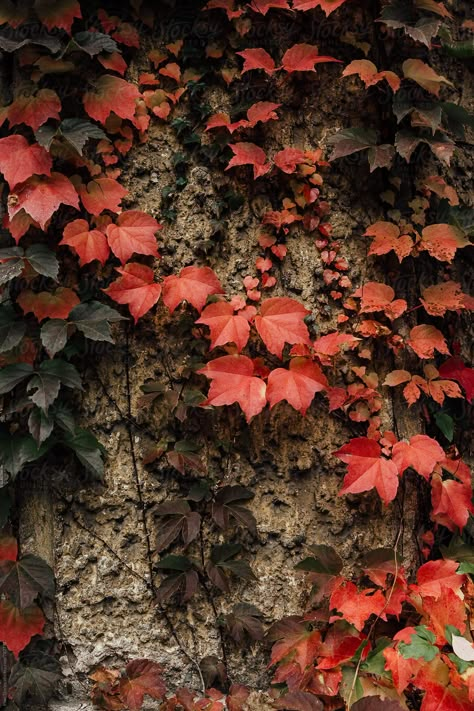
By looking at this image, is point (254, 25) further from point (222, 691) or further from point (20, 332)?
point (222, 691)

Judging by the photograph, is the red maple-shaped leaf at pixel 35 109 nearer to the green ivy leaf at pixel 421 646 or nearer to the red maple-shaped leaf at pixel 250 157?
the red maple-shaped leaf at pixel 250 157

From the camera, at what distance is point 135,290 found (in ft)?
6.72

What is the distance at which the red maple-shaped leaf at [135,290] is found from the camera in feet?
6.65

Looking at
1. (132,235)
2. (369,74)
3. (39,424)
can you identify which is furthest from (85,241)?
(369,74)

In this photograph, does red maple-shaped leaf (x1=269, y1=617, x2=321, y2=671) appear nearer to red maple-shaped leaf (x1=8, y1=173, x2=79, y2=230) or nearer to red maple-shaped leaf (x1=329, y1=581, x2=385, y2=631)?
red maple-shaped leaf (x1=329, y1=581, x2=385, y2=631)

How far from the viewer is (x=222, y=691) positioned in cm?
207

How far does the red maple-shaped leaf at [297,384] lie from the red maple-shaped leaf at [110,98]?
0.99 meters

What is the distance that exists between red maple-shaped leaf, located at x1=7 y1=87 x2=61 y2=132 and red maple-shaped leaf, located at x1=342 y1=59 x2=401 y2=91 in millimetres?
966

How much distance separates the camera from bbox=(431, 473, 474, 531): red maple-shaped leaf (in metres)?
2.07

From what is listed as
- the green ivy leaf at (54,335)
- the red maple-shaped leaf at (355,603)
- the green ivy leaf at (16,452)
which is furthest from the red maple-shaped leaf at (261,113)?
the red maple-shaped leaf at (355,603)

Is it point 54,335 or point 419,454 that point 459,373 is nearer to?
point 419,454

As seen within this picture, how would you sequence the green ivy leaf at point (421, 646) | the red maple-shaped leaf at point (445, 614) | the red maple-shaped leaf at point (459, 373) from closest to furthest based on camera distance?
1. the green ivy leaf at point (421, 646)
2. the red maple-shaped leaf at point (445, 614)
3. the red maple-shaped leaf at point (459, 373)

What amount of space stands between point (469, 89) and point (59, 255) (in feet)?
5.54

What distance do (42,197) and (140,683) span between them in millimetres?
1584
